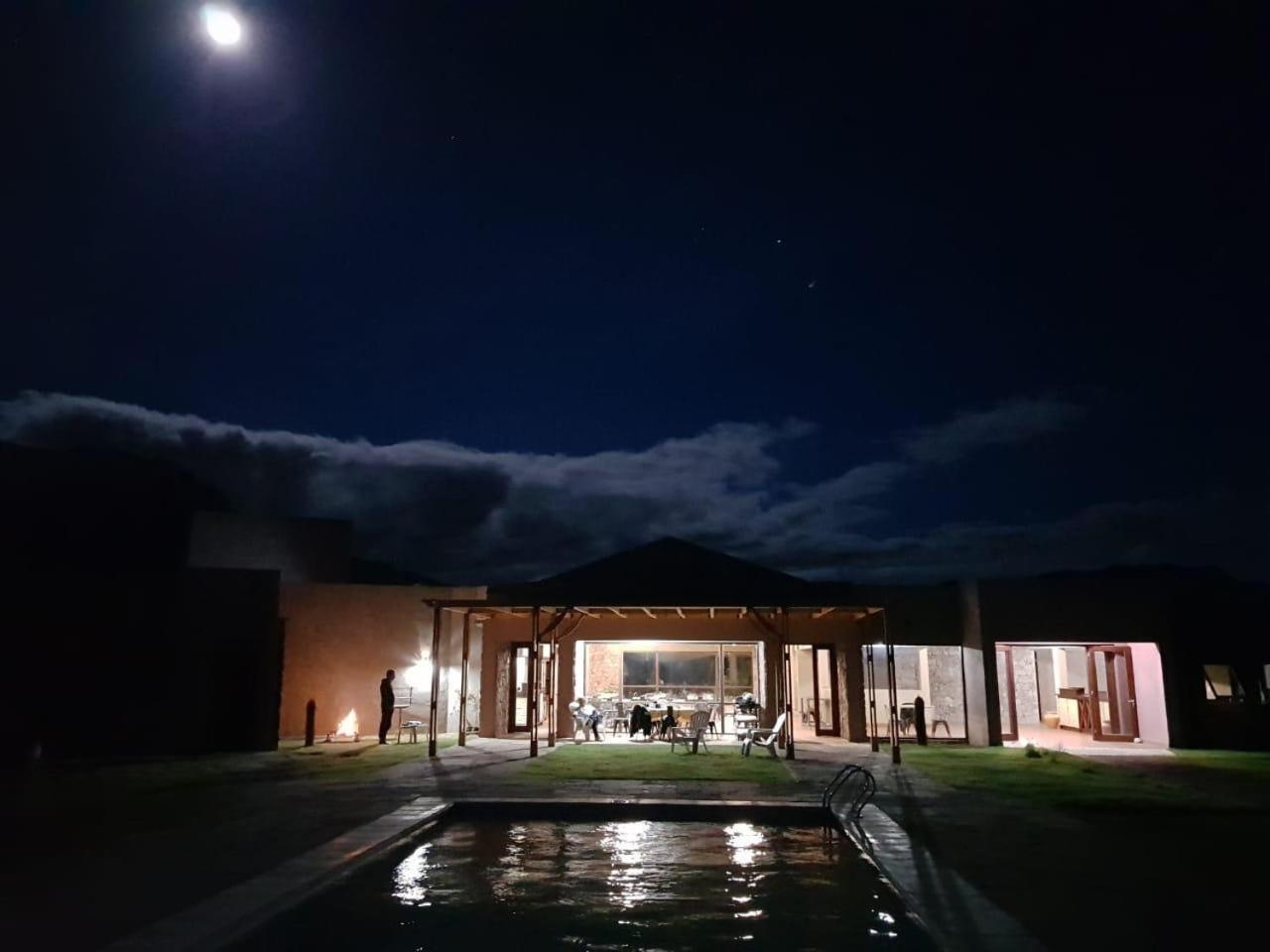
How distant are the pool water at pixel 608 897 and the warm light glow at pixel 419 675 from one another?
10942mm

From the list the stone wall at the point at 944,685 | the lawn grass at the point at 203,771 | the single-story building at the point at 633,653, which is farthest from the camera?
the stone wall at the point at 944,685

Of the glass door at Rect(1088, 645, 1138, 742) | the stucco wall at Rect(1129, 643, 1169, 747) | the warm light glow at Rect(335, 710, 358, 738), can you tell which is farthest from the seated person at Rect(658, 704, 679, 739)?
the stucco wall at Rect(1129, 643, 1169, 747)

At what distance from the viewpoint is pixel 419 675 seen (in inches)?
760

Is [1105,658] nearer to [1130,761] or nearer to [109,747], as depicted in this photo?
→ [1130,761]

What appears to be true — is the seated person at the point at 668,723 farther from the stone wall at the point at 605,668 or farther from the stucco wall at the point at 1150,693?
the stucco wall at the point at 1150,693

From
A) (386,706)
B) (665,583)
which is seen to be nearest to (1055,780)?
(665,583)

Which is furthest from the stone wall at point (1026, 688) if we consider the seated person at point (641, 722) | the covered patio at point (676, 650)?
the seated person at point (641, 722)

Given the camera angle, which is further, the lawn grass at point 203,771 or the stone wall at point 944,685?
the stone wall at point 944,685

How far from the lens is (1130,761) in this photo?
15.3 m

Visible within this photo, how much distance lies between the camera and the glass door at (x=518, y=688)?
64.7 ft

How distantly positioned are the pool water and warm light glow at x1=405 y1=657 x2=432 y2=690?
1094 cm

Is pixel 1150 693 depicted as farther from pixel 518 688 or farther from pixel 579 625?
pixel 518 688

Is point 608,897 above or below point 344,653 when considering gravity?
below

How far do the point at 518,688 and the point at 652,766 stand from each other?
851 centimetres
